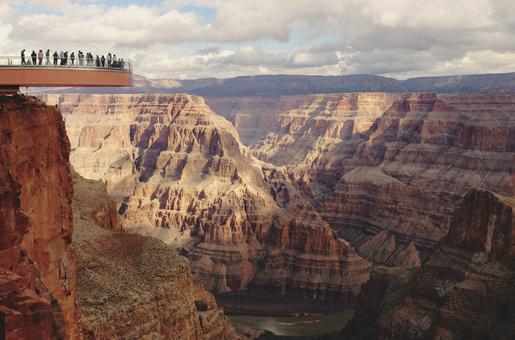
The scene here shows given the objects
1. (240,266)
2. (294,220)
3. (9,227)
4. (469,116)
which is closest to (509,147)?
(469,116)

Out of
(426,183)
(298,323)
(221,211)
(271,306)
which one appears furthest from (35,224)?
(426,183)

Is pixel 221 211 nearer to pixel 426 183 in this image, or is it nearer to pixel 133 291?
pixel 426 183

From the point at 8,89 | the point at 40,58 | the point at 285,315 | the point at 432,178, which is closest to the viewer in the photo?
the point at 8,89

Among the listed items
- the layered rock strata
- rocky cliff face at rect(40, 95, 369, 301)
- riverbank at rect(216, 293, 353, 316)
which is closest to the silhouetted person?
riverbank at rect(216, 293, 353, 316)

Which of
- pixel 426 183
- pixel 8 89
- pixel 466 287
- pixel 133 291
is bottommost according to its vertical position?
pixel 426 183

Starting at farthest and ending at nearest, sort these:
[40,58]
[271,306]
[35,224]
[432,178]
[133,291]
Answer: [432,178]
[271,306]
[133,291]
[40,58]
[35,224]

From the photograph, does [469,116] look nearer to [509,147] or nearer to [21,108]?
[509,147]

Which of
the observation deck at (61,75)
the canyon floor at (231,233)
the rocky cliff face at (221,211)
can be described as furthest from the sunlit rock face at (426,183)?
the observation deck at (61,75)
